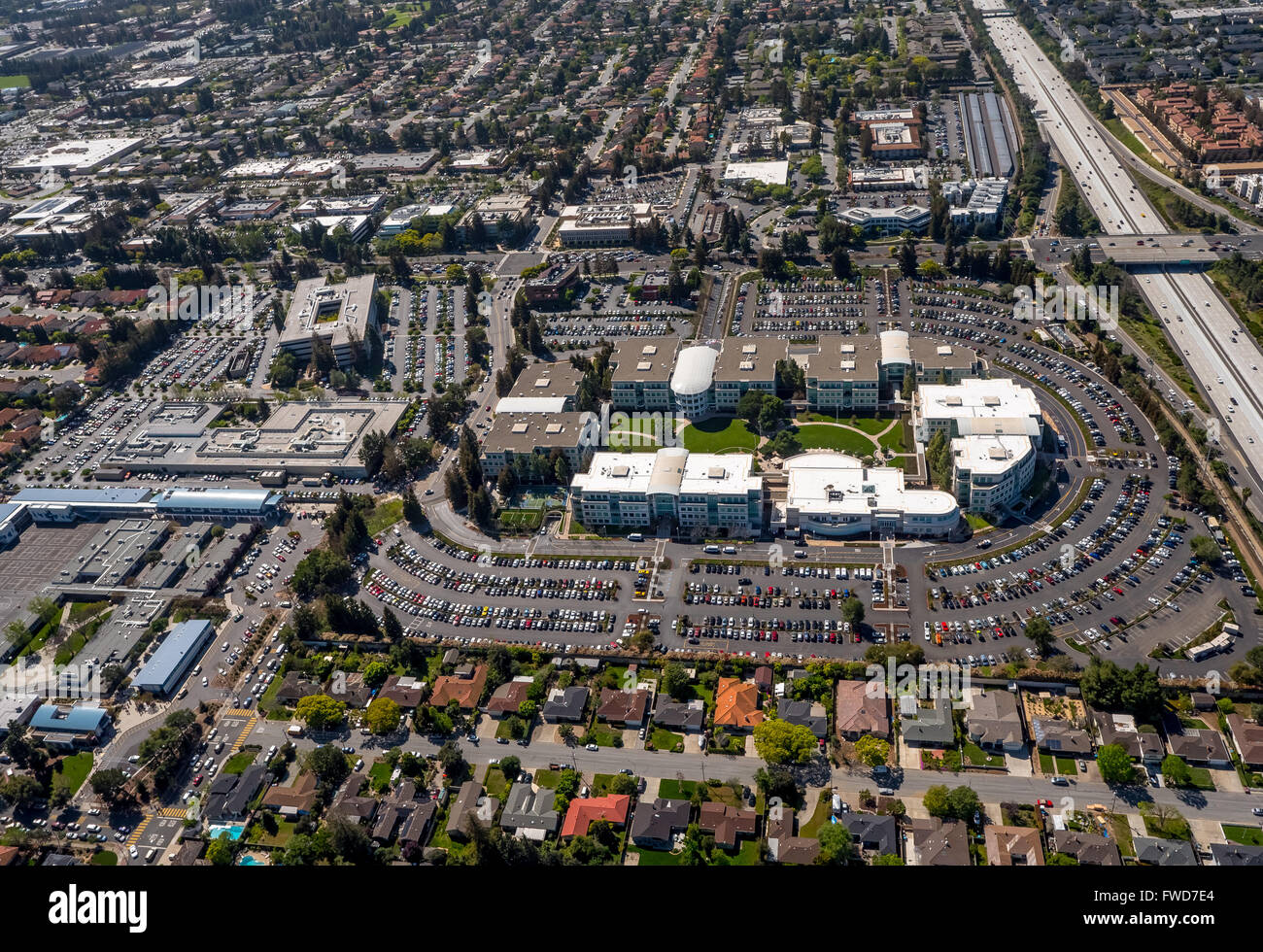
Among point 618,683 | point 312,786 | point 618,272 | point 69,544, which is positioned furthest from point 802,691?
point 618,272

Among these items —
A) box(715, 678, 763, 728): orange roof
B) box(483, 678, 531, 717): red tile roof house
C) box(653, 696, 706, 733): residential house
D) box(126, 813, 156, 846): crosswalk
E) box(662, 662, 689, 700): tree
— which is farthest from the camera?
box(483, 678, 531, 717): red tile roof house

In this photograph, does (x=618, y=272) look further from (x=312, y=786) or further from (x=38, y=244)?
(x=38, y=244)

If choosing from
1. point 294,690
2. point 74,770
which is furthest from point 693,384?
point 74,770

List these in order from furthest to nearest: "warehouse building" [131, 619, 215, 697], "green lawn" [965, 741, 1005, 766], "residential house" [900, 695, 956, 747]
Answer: "warehouse building" [131, 619, 215, 697] < "residential house" [900, 695, 956, 747] < "green lawn" [965, 741, 1005, 766]

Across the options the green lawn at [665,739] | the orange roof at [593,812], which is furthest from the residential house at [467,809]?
the green lawn at [665,739]

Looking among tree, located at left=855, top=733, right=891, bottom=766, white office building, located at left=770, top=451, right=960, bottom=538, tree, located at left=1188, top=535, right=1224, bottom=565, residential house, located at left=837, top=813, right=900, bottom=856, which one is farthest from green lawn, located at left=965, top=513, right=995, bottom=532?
residential house, located at left=837, top=813, right=900, bottom=856

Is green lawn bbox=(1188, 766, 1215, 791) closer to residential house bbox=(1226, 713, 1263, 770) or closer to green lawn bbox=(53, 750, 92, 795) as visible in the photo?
residential house bbox=(1226, 713, 1263, 770)

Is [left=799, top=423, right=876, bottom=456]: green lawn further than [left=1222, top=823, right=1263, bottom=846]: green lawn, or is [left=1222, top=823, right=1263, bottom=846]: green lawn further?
[left=799, top=423, right=876, bottom=456]: green lawn
